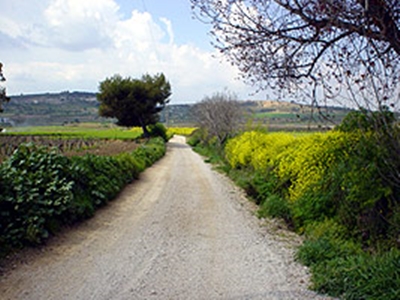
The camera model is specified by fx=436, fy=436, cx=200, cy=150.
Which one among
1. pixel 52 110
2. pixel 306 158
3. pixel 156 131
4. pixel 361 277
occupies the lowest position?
pixel 156 131

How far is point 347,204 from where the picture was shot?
800cm

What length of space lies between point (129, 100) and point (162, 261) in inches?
1888

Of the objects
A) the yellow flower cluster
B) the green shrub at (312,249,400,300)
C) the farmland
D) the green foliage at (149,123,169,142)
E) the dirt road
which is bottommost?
the green foliage at (149,123,169,142)

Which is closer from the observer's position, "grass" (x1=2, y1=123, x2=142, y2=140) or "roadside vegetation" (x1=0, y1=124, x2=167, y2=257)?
"roadside vegetation" (x1=0, y1=124, x2=167, y2=257)

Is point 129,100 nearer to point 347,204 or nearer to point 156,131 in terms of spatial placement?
point 156,131

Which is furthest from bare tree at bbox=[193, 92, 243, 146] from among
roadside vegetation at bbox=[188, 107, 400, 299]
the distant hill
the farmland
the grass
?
the distant hill

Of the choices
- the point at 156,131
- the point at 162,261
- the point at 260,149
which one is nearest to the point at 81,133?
the point at 156,131

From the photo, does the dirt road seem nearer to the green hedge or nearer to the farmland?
the green hedge

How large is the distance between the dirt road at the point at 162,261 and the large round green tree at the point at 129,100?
43.6 meters

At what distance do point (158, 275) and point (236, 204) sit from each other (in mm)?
6997

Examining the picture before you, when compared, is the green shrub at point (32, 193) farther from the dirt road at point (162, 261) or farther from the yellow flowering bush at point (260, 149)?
the yellow flowering bush at point (260, 149)

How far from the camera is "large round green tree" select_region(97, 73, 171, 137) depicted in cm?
5400

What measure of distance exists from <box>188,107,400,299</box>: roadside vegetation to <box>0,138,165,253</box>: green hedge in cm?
454

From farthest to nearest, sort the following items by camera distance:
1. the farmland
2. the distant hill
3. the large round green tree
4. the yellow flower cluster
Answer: the distant hill < the large round green tree < the farmland < the yellow flower cluster
